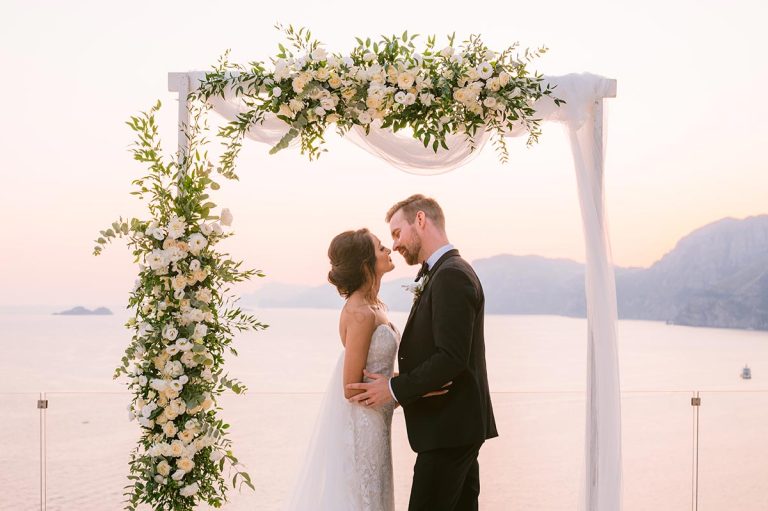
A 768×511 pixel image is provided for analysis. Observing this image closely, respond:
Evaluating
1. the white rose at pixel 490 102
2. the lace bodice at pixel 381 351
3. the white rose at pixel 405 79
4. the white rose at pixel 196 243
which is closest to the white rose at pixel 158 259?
the white rose at pixel 196 243

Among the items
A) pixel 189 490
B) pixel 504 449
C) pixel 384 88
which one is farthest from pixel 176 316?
pixel 504 449

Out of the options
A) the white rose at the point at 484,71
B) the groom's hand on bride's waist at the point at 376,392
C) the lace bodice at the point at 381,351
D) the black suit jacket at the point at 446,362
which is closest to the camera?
the black suit jacket at the point at 446,362

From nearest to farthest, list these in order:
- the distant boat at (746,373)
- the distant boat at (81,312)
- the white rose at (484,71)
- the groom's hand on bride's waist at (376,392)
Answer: the groom's hand on bride's waist at (376,392), the white rose at (484,71), the distant boat at (746,373), the distant boat at (81,312)

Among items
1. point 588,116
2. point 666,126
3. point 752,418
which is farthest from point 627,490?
point 666,126

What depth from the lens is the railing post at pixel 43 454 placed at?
4.08 meters

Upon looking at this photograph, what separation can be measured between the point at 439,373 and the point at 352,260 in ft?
1.84

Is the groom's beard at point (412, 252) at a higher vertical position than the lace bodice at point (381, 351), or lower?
higher

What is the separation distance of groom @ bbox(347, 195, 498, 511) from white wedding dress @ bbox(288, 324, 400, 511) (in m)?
0.09

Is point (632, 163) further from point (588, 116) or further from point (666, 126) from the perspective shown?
point (588, 116)

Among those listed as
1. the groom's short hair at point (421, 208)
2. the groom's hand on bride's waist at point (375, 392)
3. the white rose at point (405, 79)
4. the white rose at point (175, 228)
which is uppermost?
the white rose at point (405, 79)

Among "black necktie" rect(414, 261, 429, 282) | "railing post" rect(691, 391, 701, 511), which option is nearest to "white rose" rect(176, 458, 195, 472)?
"black necktie" rect(414, 261, 429, 282)

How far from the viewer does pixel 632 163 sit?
31500mm

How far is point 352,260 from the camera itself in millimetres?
2998

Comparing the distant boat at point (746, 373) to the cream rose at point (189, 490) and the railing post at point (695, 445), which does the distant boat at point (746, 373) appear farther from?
the cream rose at point (189, 490)
